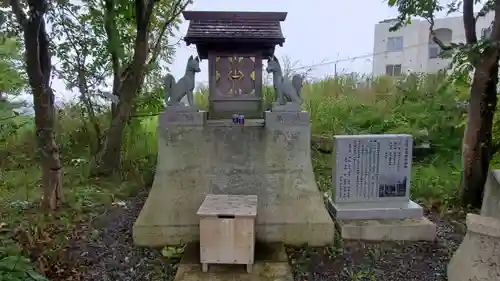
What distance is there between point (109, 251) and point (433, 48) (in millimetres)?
19383

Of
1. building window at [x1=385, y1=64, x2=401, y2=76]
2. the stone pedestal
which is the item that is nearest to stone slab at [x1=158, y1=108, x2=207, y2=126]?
the stone pedestal


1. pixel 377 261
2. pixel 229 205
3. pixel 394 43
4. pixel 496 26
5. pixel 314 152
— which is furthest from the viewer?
pixel 394 43

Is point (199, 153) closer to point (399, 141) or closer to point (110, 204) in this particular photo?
point (110, 204)

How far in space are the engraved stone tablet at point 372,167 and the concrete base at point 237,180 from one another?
0.44 m

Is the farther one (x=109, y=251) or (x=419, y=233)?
(x=419, y=233)

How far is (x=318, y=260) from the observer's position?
3.60 m

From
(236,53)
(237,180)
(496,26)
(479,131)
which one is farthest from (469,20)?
(237,180)

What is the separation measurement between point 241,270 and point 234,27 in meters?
2.35

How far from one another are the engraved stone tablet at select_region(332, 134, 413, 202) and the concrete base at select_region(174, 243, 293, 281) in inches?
42.8

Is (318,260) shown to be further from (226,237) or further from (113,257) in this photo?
(113,257)

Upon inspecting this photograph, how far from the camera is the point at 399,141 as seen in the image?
4137mm

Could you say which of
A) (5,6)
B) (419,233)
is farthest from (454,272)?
(5,6)

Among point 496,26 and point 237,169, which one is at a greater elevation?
point 496,26

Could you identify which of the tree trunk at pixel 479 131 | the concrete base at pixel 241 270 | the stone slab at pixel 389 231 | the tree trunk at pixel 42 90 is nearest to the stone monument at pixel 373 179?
the stone slab at pixel 389 231
